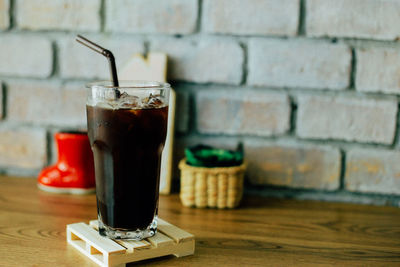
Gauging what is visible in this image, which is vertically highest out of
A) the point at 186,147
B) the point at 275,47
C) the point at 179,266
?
the point at 275,47

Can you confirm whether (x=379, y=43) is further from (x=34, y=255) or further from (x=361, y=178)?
(x=34, y=255)

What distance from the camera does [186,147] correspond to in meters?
1.21

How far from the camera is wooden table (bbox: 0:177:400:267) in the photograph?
0.79 m

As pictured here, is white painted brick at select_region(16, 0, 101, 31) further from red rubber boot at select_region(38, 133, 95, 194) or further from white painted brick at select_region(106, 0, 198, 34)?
red rubber boot at select_region(38, 133, 95, 194)

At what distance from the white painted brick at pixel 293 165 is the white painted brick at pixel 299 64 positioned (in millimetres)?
155

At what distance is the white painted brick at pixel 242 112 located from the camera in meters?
1.16

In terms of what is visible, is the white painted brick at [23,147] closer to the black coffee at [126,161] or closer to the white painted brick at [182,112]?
the white painted brick at [182,112]

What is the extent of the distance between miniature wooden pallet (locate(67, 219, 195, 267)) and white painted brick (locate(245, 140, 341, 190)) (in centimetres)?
40

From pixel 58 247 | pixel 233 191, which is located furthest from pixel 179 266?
pixel 233 191

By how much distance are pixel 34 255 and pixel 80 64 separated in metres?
0.60

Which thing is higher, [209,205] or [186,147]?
[186,147]

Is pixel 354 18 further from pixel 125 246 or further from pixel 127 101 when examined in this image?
pixel 125 246

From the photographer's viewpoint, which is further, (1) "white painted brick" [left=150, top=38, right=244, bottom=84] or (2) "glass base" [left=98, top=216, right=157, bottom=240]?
(1) "white painted brick" [left=150, top=38, right=244, bottom=84]

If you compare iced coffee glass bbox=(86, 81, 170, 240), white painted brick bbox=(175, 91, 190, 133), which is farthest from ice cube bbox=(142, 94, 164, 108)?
white painted brick bbox=(175, 91, 190, 133)
